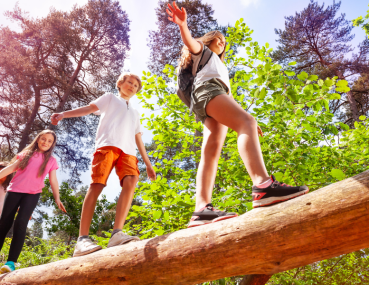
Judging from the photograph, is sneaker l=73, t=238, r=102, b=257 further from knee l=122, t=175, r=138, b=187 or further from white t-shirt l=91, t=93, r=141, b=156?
white t-shirt l=91, t=93, r=141, b=156

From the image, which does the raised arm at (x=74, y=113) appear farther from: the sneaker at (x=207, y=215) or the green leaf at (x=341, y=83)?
the green leaf at (x=341, y=83)

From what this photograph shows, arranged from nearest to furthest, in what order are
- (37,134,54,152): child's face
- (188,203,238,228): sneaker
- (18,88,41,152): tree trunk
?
(188,203,238,228): sneaker → (37,134,54,152): child's face → (18,88,41,152): tree trunk

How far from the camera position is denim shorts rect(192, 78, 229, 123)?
1832 millimetres

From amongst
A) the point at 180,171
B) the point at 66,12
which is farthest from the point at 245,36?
the point at 66,12

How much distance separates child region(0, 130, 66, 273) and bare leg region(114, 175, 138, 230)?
4.57 feet

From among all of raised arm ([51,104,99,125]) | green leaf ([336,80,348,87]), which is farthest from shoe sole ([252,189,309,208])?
raised arm ([51,104,99,125])

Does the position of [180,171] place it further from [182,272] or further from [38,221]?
[38,221]

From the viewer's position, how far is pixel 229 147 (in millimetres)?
3709

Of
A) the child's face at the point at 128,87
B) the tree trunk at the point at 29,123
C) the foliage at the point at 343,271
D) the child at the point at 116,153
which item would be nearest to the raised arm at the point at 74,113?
the child at the point at 116,153

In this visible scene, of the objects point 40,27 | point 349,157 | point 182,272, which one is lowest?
point 182,272

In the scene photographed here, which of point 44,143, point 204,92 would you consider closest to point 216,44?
point 204,92

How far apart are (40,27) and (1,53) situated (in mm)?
2593

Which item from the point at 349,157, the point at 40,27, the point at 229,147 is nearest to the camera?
the point at 349,157

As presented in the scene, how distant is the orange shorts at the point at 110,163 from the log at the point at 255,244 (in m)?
0.65
